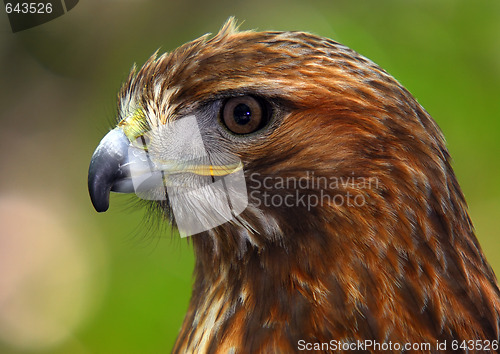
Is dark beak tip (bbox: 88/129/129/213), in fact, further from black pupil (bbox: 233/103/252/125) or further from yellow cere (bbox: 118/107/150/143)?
black pupil (bbox: 233/103/252/125)

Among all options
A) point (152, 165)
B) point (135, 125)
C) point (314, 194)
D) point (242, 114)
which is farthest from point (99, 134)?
point (314, 194)

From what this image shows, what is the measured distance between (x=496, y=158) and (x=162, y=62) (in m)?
3.08

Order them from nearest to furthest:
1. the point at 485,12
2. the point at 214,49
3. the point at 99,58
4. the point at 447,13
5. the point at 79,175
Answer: the point at 214,49
the point at 485,12
the point at 447,13
the point at 99,58
the point at 79,175

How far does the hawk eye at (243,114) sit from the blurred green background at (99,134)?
2040 mm

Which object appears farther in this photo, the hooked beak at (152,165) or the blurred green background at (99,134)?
the blurred green background at (99,134)

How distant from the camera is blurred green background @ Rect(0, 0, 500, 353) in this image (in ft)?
13.0

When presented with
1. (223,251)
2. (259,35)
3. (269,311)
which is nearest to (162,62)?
(259,35)

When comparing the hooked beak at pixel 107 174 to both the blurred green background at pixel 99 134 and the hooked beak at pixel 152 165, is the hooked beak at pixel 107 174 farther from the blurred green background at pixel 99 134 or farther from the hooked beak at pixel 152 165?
the blurred green background at pixel 99 134

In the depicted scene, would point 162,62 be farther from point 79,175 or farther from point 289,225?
point 79,175

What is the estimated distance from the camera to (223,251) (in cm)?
179

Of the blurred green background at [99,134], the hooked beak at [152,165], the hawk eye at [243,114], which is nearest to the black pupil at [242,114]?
the hawk eye at [243,114]

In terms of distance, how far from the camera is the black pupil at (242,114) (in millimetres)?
1619

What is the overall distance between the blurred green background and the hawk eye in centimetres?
204

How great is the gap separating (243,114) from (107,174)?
453 mm
